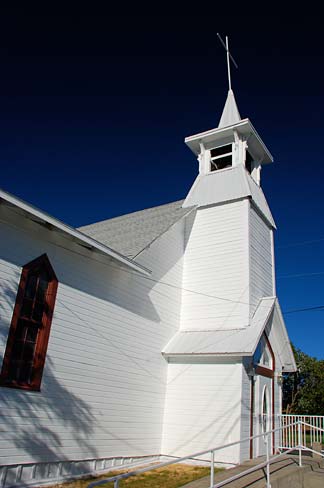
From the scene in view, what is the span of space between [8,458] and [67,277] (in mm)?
4421

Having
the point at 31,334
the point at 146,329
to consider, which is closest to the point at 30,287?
the point at 31,334

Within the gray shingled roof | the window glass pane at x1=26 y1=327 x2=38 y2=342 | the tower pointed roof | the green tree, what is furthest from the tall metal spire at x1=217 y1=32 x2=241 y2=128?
the green tree

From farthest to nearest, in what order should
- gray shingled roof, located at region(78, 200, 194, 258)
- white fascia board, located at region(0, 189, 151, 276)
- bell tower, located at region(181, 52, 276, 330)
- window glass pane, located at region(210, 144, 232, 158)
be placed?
1. window glass pane, located at region(210, 144, 232, 158)
2. bell tower, located at region(181, 52, 276, 330)
3. gray shingled roof, located at region(78, 200, 194, 258)
4. white fascia board, located at region(0, 189, 151, 276)

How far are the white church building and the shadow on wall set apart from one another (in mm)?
30

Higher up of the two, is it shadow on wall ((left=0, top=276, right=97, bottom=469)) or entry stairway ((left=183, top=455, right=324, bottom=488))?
shadow on wall ((left=0, top=276, right=97, bottom=469))

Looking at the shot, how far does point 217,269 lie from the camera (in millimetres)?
16516

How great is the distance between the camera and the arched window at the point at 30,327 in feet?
31.4

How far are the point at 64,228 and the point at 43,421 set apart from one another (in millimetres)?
4615

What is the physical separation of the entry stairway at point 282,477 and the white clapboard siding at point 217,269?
4649mm

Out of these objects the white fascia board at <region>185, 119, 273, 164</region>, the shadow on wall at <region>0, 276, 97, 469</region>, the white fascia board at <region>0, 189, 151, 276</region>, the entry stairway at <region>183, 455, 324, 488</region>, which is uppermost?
the white fascia board at <region>185, 119, 273, 164</region>

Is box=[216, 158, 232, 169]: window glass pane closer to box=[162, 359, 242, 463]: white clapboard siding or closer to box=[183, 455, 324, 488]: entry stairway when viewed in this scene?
box=[162, 359, 242, 463]: white clapboard siding

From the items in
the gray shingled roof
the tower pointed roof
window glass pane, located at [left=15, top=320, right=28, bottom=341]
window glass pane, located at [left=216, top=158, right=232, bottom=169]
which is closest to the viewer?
window glass pane, located at [left=15, top=320, right=28, bottom=341]

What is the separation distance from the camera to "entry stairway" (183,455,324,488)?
9613 mm

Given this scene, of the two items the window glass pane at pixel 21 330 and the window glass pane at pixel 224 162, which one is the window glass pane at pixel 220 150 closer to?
the window glass pane at pixel 224 162
